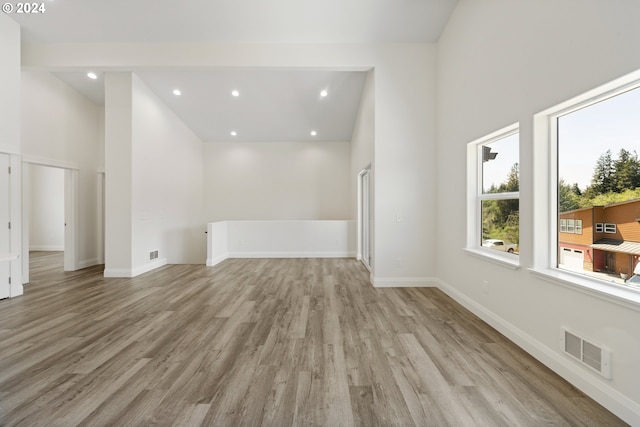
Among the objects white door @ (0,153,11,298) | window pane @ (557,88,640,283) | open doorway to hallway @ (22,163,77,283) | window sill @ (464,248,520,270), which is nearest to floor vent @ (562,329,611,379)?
window pane @ (557,88,640,283)

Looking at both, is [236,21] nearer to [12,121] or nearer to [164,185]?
[12,121]

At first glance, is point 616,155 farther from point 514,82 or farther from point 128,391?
point 128,391

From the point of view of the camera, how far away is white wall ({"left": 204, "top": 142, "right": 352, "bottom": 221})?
8.44 metres

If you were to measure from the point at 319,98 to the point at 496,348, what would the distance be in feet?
18.2

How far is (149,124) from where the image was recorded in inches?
227

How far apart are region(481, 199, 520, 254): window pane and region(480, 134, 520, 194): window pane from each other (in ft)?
0.51

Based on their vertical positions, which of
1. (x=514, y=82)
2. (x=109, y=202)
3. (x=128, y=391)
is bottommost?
(x=128, y=391)

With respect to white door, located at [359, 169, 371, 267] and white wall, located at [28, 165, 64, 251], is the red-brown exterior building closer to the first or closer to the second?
white door, located at [359, 169, 371, 267]

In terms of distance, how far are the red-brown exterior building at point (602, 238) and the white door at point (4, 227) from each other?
625 centimetres

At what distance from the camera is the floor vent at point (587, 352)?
67.0 inches

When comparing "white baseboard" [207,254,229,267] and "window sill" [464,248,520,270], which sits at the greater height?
"window sill" [464,248,520,270]

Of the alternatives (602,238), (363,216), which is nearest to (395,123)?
(363,216)

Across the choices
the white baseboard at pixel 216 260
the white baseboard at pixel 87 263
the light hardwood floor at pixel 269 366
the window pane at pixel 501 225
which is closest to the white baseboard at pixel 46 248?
the white baseboard at pixel 87 263

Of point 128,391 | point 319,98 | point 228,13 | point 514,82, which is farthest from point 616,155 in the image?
point 319,98
